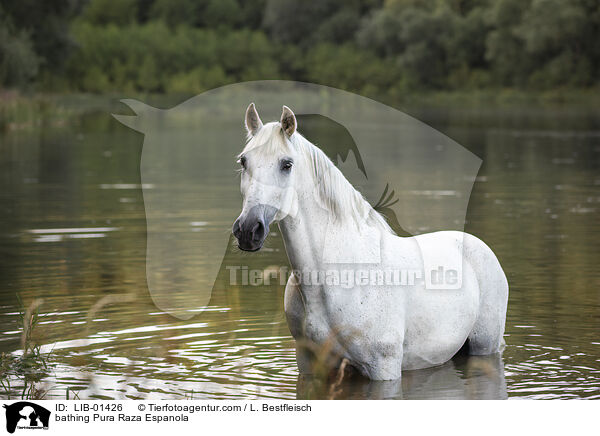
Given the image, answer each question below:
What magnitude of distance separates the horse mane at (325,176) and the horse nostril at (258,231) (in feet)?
1.40

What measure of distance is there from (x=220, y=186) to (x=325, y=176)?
46.2ft

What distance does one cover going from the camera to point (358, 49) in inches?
3538

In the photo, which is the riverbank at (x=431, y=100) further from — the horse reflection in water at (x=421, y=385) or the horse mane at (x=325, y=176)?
the horse mane at (x=325, y=176)

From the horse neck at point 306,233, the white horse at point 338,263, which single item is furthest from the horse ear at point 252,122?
the horse neck at point 306,233

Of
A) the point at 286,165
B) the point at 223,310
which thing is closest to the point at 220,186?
the point at 223,310

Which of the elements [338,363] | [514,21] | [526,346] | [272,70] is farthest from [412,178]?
[272,70]

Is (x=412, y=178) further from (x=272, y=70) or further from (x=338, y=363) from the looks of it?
(x=272, y=70)

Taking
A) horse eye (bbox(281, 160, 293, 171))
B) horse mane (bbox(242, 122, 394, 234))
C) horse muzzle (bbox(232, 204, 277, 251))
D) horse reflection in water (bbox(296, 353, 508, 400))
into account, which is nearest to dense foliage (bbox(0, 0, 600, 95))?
horse reflection in water (bbox(296, 353, 508, 400))

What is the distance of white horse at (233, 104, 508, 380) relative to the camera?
217 inches

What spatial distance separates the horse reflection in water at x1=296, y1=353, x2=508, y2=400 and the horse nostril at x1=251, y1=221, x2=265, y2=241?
46.8 inches

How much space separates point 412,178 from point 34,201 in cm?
782
